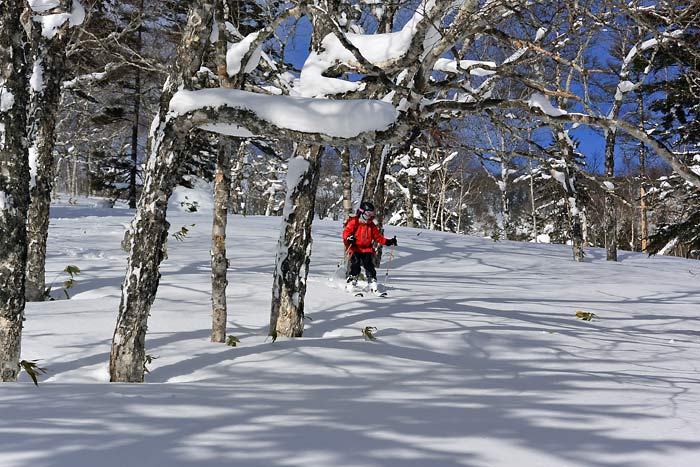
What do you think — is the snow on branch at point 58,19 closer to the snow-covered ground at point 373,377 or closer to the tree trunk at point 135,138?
the snow-covered ground at point 373,377

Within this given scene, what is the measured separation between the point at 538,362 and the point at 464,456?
119 inches

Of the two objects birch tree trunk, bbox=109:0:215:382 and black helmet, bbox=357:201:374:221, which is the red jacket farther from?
birch tree trunk, bbox=109:0:215:382

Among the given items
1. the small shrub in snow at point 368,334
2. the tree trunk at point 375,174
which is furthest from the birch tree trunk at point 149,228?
the tree trunk at point 375,174

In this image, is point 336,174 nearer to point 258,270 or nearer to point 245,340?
point 258,270

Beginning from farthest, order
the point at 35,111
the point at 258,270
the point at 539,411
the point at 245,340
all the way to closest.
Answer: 1. the point at 258,270
2. the point at 35,111
3. the point at 245,340
4. the point at 539,411

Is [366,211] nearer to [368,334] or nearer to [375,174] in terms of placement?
[375,174]

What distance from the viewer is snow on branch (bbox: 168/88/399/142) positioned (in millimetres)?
3674

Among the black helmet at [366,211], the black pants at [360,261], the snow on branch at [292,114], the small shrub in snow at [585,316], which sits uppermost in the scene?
the snow on branch at [292,114]

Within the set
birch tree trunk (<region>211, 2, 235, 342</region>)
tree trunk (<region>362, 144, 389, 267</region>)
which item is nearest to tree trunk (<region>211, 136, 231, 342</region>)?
birch tree trunk (<region>211, 2, 235, 342</region>)

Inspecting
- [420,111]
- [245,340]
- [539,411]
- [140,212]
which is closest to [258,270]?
[245,340]

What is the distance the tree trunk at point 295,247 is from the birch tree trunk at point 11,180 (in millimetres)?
2392

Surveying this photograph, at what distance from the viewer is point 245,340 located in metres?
5.17

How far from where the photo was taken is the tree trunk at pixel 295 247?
5344 millimetres

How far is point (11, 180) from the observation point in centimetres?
371
